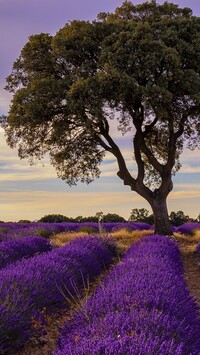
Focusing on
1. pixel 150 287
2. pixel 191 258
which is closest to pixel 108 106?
pixel 191 258

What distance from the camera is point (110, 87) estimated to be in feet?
Result: 54.6

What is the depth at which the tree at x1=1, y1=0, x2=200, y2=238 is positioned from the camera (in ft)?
55.7

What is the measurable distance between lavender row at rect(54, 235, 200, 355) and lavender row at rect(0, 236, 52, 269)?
14.1 feet

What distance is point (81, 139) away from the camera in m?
19.9

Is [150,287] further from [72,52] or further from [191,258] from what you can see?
[72,52]

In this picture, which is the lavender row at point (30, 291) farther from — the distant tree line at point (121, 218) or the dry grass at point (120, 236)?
the distant tree line at point (121, 218)

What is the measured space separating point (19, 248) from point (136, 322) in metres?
7.65

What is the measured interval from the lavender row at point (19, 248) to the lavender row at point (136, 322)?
429cm

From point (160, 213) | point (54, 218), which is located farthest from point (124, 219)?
point (160, 213)

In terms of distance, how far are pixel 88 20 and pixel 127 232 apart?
8.79 metres

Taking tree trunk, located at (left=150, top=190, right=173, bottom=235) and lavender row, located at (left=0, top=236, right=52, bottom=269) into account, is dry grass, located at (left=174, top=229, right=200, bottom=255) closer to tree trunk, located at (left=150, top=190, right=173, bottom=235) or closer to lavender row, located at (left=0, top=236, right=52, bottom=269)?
tree trunk, located at (left=150, top=190, right=173, bottom=235)

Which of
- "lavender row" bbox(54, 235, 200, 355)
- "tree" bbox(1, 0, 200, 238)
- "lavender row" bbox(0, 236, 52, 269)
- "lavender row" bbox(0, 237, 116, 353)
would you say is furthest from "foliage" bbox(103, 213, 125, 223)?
"lavender row" bbox(54, 235, 200, 355)

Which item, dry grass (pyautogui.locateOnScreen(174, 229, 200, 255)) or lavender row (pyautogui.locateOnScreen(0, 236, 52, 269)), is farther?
dry grass (pyautogui.locateOnScreen(174, 229, 200, 255))

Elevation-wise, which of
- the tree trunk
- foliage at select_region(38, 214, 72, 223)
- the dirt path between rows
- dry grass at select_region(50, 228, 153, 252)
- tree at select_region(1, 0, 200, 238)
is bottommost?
the dirt path between rows
